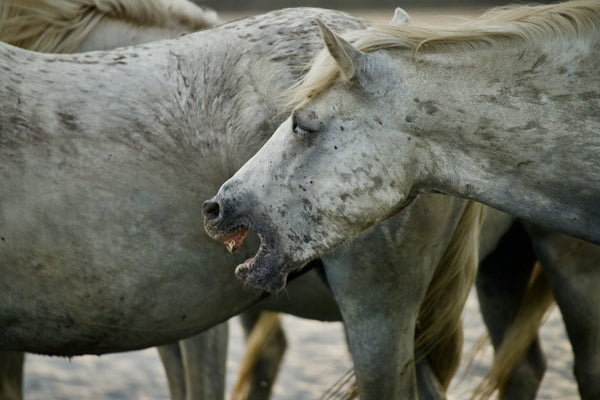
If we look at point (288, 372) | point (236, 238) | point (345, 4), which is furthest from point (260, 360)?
point (345, 4)

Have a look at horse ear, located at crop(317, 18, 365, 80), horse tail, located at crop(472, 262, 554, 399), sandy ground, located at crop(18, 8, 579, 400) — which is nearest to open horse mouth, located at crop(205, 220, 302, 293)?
horse ear, located at crop(317, 18, 365, 80)

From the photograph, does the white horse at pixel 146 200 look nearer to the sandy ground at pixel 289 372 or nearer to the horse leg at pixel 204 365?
the horse leg at pixel 204 365

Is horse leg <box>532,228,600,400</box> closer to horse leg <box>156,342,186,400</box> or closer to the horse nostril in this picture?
the horse nostril

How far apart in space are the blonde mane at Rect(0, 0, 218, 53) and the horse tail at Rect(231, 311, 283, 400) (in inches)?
49.7

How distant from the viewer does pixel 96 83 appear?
6.74 feet

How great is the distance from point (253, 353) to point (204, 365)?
1.41ft

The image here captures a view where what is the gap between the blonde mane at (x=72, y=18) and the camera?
257 centimetres

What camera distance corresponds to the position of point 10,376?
2.76 meters

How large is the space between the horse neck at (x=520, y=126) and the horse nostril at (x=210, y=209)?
17.1 inches

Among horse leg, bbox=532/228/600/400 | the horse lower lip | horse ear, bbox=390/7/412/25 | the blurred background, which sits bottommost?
the blurred background

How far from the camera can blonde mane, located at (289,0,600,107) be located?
167 cm

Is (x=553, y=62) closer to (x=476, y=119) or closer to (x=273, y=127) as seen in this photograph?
(x=476, y=119)

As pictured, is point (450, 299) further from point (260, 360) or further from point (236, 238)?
point (260, 360)

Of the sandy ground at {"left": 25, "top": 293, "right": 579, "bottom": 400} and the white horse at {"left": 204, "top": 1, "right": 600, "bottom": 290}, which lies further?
the sandy ground at {"left": 25, "top": 293, "right": 579, "bottom": 400}
